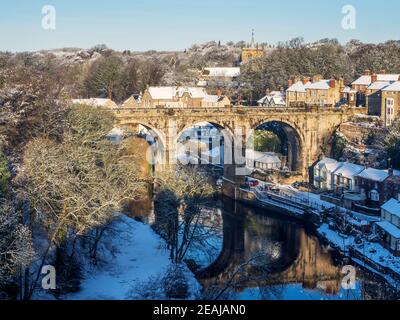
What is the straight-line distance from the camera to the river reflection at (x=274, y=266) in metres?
21.1

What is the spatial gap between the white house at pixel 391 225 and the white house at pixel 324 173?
9444mm

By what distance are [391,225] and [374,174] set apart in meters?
6.99

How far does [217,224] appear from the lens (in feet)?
112

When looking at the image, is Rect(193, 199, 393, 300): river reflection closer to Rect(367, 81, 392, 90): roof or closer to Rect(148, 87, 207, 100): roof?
Rect(367, 81, 392, 90): roof

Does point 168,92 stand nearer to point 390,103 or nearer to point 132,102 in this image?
point 132,102

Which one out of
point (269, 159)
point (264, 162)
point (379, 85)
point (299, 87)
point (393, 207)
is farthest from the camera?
point (299, 87)

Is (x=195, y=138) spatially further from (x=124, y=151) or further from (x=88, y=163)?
(x=88, y=163)

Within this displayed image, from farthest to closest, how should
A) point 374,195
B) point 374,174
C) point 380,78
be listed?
point 380,78, point 374,174, point 374,195

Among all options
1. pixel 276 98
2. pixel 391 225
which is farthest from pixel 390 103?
pixel 391 225

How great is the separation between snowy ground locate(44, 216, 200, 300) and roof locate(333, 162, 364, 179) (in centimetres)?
1499

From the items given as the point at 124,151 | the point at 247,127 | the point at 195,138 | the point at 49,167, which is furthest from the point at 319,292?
the point at 195,138

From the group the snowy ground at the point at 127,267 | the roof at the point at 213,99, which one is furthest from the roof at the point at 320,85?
the snowy ground at the point at 127,267

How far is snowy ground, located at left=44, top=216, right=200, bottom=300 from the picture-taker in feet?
65.2

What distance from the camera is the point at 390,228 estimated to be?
28500 millimetres
